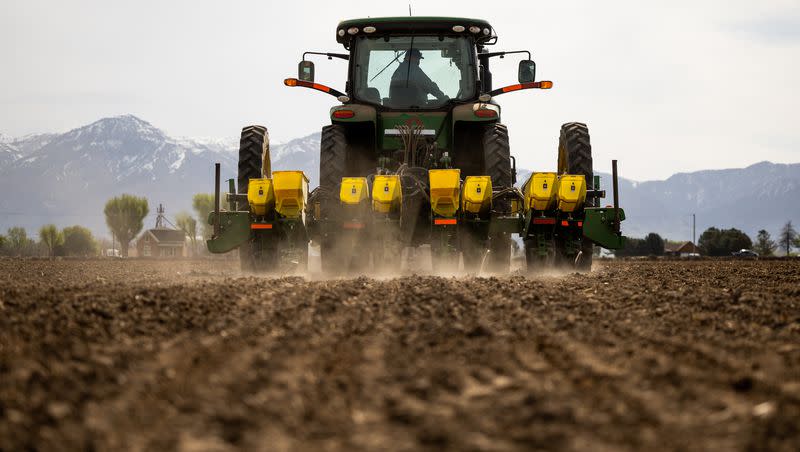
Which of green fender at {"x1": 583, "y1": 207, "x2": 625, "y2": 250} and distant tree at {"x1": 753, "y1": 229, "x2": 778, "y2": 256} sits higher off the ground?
green fender at {"x1": 583, "y1": 207, "x2": 625, "y2": 250}

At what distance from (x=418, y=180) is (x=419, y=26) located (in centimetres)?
219

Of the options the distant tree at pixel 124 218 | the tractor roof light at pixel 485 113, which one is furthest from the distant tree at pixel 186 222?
the tractor roof light at pixel 485 113

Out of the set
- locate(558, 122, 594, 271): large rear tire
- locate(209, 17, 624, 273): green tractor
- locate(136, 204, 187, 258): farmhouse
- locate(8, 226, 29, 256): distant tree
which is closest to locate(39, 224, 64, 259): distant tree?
locate(8, 226, 29, 256): distant tree

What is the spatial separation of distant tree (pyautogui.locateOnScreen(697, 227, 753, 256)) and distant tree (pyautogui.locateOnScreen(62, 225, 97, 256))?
216ft

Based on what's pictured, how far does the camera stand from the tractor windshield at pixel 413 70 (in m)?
10.6

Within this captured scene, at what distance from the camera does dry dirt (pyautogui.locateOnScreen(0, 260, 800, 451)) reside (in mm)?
2736

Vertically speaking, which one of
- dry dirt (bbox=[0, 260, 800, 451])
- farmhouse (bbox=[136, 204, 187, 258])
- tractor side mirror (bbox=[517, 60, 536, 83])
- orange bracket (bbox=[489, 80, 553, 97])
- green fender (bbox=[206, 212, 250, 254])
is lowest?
farmhouse (bbox=[136, 204, 187, 258])

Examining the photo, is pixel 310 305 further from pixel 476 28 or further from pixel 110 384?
pixel 476 28

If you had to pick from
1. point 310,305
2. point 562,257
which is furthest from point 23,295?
point 562,257

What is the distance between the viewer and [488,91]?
10.9m

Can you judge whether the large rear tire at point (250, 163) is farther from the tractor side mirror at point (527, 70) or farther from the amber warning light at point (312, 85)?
the tractor side mirror at point (527, 70)

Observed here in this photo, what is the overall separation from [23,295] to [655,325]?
15.2ft

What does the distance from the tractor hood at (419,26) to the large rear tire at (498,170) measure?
1308 mm

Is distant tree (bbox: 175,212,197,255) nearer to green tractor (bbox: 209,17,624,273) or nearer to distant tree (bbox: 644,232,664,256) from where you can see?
distant tree (bbox: 644,232,664,256)
